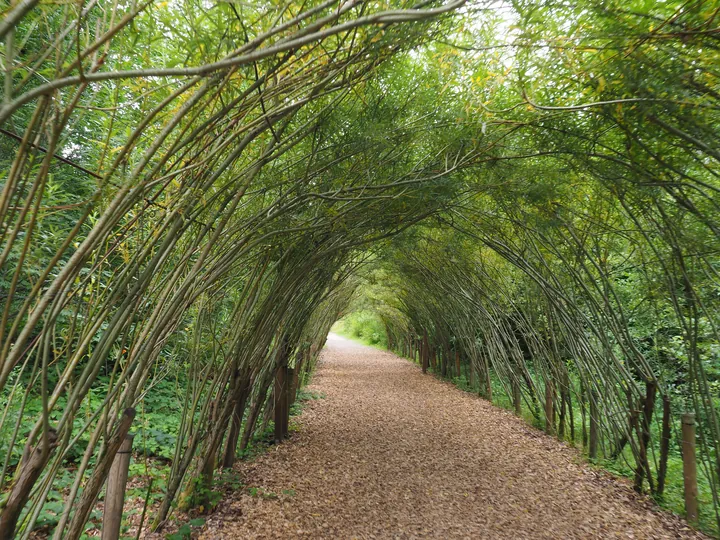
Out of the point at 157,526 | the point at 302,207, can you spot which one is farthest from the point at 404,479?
the point at 302,207

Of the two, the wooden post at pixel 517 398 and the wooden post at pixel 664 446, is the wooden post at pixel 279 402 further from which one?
the wooden post at pixel 517 398

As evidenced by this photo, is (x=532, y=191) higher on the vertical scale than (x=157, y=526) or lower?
higher

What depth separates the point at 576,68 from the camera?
2029 millimetres

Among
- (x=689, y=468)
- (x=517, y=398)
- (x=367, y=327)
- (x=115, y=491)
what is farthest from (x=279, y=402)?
(x=367, y=327)

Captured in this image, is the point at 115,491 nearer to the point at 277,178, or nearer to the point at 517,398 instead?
the point at 277,178

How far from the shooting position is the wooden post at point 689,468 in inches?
113

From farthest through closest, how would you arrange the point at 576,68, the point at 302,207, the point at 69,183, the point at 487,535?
the point at 69,183, the point at 302,207, the point at 487,535, the point at 576,68

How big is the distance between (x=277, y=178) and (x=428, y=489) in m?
2.53

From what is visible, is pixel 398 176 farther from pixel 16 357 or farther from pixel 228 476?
pixel 228 476

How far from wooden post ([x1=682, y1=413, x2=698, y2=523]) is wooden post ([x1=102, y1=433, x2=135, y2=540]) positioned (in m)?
3.26

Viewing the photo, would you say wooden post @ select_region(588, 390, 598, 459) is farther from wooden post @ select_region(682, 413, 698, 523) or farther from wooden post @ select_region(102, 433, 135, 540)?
wooden post @ select_region(102, 433, 135, 540)

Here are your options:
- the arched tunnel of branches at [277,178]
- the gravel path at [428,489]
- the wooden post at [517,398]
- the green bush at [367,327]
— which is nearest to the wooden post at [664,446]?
the arched tunnel of branches at [277,178]

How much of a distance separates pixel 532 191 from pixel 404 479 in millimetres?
2422

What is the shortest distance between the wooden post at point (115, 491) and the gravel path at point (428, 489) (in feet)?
3.09
